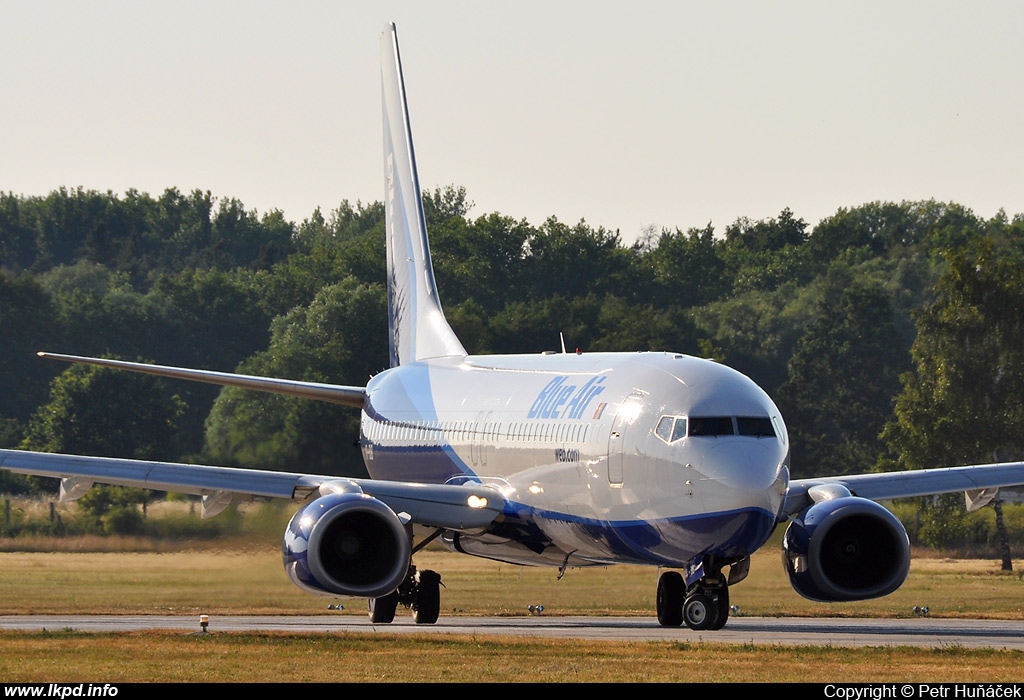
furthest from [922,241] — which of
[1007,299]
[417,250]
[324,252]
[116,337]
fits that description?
[417,250]

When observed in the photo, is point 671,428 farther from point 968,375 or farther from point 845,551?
point 968,375

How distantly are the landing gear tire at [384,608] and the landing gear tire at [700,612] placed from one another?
7.93 metres

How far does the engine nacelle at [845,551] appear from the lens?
2736 centimetres

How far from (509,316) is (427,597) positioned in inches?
1910

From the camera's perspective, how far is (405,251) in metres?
44.3

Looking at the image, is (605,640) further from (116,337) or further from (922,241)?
(922,241)

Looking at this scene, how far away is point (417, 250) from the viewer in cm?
4375

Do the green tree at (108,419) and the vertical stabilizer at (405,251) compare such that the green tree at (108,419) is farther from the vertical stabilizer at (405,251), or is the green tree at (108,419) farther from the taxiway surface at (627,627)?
the taxiway surface at (627,627)

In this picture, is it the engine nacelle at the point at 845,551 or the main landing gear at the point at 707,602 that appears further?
the engine nacelle at the point at 845,551

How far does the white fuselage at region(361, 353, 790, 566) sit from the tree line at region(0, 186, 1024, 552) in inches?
394

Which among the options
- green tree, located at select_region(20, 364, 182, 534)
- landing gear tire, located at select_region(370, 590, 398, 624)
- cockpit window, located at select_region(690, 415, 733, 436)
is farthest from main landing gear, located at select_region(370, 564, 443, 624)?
green tree, located at select_region(20, 364, 182, 534)

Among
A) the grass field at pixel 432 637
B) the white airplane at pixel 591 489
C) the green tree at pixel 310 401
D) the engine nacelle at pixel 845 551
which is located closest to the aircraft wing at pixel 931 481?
the white airplane at pixel 591 489

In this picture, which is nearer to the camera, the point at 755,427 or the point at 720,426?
the point at 720,426

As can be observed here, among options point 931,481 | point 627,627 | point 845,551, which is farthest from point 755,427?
point 627,627
